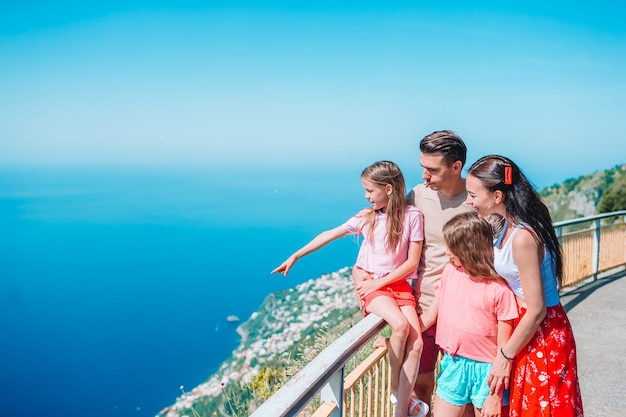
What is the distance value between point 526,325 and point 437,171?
812mm

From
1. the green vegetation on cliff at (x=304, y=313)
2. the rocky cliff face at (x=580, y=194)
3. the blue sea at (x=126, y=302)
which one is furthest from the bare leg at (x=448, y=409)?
the rocky cliff face at (x=580, y=194)

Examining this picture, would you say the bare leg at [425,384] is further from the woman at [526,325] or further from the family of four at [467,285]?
the woman at [526,325]

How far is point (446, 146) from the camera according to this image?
7.50 ft

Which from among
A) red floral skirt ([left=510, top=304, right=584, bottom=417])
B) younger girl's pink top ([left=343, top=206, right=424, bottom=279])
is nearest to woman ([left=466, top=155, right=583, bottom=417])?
red floral skirt ([left=510, top=304, right=584, bottom=417])

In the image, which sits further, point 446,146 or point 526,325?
point 446,146

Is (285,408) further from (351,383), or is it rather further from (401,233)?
(401,233)

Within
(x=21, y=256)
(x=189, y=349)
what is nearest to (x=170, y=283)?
(x=189, y=349)

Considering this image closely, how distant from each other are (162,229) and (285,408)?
16876cm

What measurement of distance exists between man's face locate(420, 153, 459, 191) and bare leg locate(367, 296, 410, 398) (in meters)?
0.63

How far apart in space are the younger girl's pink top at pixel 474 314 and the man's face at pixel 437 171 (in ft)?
1.44

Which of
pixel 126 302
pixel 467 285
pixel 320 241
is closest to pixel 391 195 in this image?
pixel 320 241

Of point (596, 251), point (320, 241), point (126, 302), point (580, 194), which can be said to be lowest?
point (126, 302)

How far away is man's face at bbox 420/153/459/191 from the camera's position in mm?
2289

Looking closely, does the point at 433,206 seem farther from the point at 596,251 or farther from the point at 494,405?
the point at 596,251
